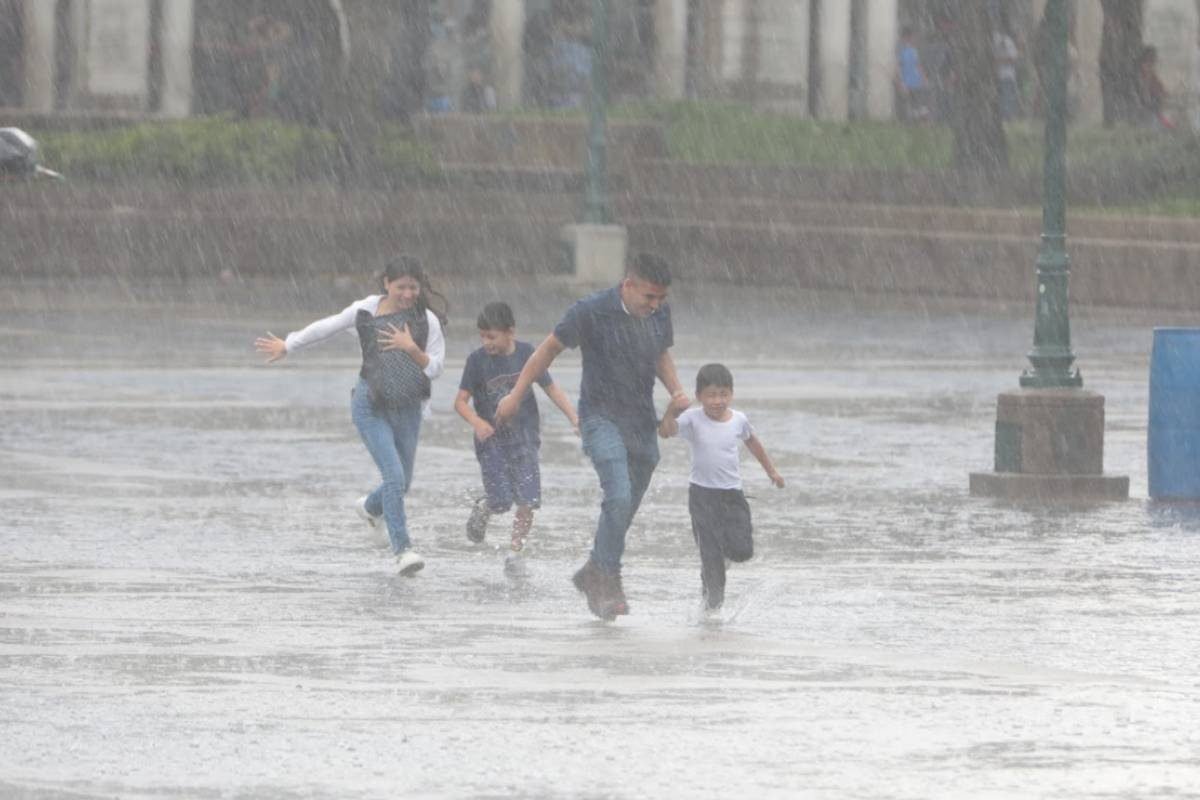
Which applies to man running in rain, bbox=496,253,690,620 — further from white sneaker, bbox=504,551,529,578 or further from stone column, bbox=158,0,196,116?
stone column, bbox=158,0,196,116

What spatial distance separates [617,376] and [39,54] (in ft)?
128

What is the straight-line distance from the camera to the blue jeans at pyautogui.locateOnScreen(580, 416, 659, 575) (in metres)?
12.5

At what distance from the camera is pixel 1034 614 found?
12641 millimetres

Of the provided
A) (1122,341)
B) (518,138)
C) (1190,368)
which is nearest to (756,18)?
(518,138)

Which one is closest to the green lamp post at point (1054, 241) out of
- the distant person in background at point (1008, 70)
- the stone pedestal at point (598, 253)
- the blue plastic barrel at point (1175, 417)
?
the blue plastic barrel at point (1175, 417)

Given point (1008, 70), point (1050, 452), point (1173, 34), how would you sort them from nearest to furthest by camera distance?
point (1050, 452)
point (1008, 70)
point (1173, 34)

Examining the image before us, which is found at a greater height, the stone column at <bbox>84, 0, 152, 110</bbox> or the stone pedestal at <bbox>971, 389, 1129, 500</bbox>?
the stone column at <bbox>84, 0, 152, 110</bbox>

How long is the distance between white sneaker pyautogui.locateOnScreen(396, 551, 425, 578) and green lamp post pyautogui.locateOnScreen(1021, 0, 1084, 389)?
553cm

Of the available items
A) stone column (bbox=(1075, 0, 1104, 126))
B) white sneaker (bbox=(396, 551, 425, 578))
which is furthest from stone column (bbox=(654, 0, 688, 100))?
white sneaker (bbox=(396, 551, 425, 578))

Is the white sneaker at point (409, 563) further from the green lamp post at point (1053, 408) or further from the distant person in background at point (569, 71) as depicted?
the distant person in background at point (569, 71)

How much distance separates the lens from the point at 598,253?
3584cm

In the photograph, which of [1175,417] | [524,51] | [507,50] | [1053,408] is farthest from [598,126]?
[524,51]

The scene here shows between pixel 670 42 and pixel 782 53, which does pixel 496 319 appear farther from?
pixel 782 53

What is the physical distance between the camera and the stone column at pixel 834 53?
54781mm
